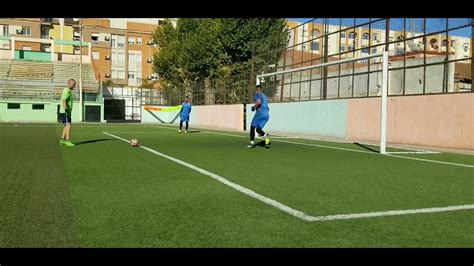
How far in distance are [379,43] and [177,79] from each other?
34.3 metres

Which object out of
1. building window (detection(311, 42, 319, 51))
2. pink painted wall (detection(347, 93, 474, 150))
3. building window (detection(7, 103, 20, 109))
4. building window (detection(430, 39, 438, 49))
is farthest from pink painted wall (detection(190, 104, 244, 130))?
building window (detection(7, 103, 20, 109))

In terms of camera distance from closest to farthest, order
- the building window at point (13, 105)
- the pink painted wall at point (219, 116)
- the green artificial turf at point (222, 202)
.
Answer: the green artificial turf at point (222, 202), the pink painted wall at point (219, 116), the building window at point (13, 105)

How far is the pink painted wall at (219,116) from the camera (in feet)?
101

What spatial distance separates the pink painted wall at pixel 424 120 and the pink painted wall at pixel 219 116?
12.9m

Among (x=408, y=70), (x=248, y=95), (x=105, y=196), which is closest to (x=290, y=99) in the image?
(x=248, y=95)

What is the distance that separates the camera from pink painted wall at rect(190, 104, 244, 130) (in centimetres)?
3073

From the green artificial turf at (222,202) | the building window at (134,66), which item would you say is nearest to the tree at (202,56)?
the green artificial turf at (222,202)

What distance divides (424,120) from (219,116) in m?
20.3

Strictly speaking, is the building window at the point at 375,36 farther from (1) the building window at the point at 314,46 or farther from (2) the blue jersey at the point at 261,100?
(2) the blue jersey at the point at 261,100

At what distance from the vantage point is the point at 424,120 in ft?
49.5

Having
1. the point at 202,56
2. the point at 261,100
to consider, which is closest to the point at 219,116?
the point at 202,56

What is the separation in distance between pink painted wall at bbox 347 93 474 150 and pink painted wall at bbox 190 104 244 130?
12.9 m

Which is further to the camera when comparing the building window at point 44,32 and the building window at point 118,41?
the building window at point 118,41

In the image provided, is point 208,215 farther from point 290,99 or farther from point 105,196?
point 290,99
